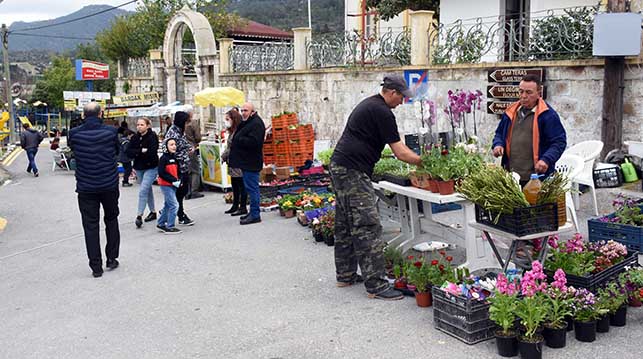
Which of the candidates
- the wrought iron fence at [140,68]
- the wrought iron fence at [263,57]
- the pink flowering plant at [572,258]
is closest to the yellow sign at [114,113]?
the wrought iron fence at [263,57]

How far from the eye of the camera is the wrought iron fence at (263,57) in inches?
685

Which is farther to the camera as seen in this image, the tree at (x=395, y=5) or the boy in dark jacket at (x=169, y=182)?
the tree at (x=395, y=5)

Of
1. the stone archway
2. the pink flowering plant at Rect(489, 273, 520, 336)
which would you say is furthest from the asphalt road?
the stone archway

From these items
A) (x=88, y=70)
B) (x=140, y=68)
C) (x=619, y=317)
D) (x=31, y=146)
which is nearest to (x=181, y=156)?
(x=619, y=317)

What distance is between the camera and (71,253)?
8.94 metres

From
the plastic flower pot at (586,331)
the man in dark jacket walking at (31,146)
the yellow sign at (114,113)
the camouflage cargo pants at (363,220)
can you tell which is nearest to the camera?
the plastic flower pot at (586,331)

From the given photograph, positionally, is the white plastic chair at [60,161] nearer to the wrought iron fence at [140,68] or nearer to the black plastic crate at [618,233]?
the wrought iron fence at [140,68]

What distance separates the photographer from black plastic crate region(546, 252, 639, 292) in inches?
208

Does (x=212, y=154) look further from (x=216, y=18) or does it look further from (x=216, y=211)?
(x=216, y=18)

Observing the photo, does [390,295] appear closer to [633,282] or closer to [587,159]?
[633,282]

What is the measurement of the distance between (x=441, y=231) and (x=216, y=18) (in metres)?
29.8

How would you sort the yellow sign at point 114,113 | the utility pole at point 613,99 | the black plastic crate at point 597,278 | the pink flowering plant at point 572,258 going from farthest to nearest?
the yellow sign at point 114,113 < the utility pole at point 613,99 < the pink flowering plant at point 572,258 < the black plastic crate at point 597,278

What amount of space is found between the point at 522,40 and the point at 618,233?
4938 millimetres

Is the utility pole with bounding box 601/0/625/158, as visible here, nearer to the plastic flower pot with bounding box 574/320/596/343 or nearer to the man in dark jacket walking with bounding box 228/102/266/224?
the man in dark jacket walking with bounding box 228/102/266/224
